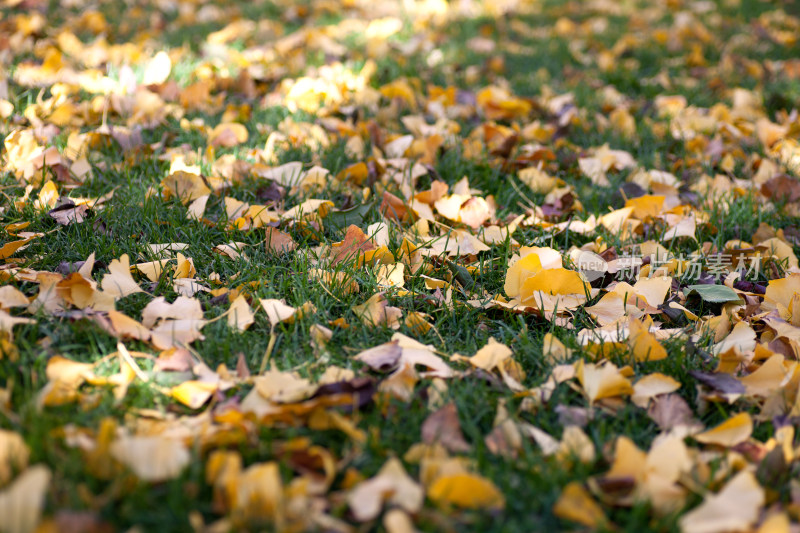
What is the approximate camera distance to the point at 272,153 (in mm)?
2451

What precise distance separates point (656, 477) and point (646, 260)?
933 mm

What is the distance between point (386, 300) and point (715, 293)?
85 cm

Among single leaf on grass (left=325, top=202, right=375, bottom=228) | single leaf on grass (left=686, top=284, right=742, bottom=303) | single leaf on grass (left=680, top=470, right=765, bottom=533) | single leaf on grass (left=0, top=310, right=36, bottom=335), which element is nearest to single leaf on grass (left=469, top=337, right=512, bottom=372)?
single leaf on grass (left=680, top=470, right=765, bottom=533)

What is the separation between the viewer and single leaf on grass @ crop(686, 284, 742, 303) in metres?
1.70

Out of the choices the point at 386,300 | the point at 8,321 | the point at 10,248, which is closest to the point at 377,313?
the point at 386,300

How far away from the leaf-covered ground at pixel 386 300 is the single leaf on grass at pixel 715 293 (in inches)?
0.7

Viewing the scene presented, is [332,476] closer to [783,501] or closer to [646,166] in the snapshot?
[783,501]

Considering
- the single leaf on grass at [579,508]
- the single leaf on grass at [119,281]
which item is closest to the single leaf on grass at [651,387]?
the single leaf on grass at [579,508]

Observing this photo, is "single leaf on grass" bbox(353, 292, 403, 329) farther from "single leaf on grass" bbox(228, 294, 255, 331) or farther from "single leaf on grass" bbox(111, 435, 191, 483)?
"single leaf on grass" bbox(111, 435, 191, 483)

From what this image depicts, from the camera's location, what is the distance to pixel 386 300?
1.65 m

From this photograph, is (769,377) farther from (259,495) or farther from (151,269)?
(151,269)

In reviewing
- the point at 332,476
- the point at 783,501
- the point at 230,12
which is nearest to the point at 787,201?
the point at 783,501

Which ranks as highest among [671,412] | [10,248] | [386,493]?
[10,248]

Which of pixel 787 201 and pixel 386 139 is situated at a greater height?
pixel 386 139
